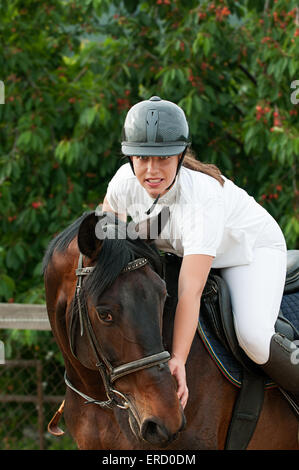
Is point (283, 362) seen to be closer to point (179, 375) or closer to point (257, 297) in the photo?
point (257, 297)

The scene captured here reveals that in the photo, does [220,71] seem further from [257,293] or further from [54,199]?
[257,293]

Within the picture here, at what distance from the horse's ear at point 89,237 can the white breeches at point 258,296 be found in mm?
723

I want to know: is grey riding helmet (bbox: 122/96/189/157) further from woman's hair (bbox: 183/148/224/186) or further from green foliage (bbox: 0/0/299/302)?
green foliage (bbox: 0/0/299/302)

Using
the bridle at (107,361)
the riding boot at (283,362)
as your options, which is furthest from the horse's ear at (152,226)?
the riding boot at (283,362)

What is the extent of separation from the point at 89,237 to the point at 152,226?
248mm

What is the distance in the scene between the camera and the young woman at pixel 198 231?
2369 mm

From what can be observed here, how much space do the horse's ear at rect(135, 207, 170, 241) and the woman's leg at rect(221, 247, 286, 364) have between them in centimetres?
53

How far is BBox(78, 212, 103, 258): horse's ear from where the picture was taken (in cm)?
220

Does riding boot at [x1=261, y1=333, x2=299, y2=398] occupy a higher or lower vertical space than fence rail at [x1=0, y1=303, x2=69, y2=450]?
higher

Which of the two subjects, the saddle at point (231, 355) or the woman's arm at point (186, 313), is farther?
the saddle at point (231, 355)

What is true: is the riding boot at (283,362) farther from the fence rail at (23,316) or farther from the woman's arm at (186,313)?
the fence rail at (23,316)

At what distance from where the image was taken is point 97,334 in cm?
220

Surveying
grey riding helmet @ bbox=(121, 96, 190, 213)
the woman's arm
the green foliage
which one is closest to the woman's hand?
the woman's arm
